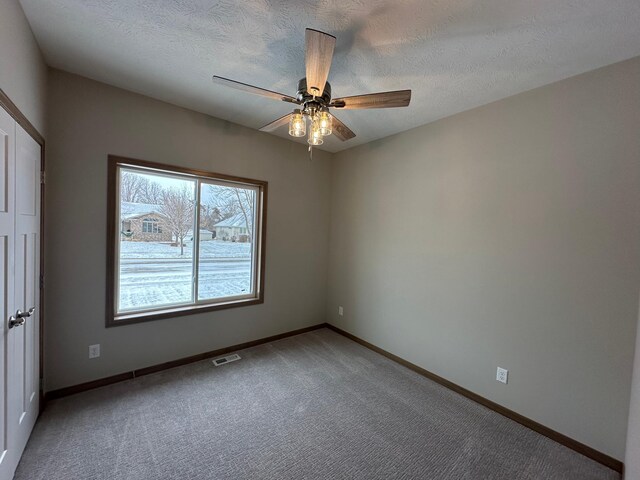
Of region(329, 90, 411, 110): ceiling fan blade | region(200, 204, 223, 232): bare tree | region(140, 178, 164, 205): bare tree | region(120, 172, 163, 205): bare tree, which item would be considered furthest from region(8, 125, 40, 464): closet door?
region(329, 90, 411, 110): ceiling fan blade

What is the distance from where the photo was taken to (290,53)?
1.81 metres

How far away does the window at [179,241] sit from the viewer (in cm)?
251

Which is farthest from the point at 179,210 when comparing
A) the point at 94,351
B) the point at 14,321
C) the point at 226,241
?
the point at 14,321

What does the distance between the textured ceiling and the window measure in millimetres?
899

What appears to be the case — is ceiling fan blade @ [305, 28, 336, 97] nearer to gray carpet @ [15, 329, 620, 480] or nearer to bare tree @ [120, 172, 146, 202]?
bare tree @ [120, 172, 146, 202]

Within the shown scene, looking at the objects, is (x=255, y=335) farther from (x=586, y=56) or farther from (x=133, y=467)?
(x=586, y=56)

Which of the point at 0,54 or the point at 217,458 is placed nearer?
the point at 0,54

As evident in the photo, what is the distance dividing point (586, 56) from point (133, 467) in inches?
151

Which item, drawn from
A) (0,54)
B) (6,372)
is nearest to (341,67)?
(0,54)

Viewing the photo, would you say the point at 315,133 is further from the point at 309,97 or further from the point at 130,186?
the point at 130,186

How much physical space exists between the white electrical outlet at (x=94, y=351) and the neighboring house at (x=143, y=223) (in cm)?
98

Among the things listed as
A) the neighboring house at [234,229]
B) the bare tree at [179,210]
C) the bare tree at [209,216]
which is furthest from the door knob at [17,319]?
the neighboring house at [234,229]

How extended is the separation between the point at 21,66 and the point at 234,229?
206 centimetres

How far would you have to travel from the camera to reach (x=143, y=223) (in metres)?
2.63
